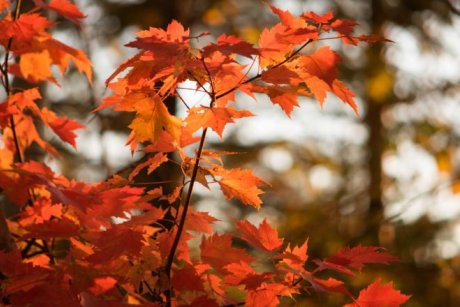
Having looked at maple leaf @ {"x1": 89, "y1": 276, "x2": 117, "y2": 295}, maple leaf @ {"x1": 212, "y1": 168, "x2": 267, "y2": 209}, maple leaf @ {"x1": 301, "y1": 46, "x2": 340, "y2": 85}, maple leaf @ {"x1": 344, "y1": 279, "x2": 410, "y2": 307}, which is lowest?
maple leaf @ {"x1": 89, "y1": 276, "x2": 117, "y2": 295}

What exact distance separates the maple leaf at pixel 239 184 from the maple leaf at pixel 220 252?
0.12 meters

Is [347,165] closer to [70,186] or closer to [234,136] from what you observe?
[234,136]

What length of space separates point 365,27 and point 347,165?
Answer: 1582mm

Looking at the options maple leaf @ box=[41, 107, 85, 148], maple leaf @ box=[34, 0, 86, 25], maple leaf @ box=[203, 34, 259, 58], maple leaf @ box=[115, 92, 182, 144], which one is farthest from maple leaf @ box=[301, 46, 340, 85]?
maple leaf @ box=[41, 107, 85, 148]

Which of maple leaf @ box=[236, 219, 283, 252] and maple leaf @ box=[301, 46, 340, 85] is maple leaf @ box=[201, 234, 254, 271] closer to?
maple leaf @ box=[236, 219, 283, 252]

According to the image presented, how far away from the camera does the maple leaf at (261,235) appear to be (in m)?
1.52

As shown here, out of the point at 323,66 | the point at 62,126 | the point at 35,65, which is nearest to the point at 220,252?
the point at 323,66

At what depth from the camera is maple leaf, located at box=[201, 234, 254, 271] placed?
5.11 feet

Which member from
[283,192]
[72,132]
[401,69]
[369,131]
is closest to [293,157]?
[283,192]

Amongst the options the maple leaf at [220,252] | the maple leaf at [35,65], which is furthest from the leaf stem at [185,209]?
the maple leaf at [35,65]

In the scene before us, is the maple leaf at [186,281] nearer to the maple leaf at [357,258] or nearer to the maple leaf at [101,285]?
the maple leaf at [101,285]

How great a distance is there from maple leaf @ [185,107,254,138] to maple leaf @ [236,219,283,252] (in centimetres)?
23

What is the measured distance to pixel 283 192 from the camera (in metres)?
9.42

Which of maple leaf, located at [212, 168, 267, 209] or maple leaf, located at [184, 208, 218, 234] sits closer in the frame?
maple leaf, located at [212, 168, 267, 209]
